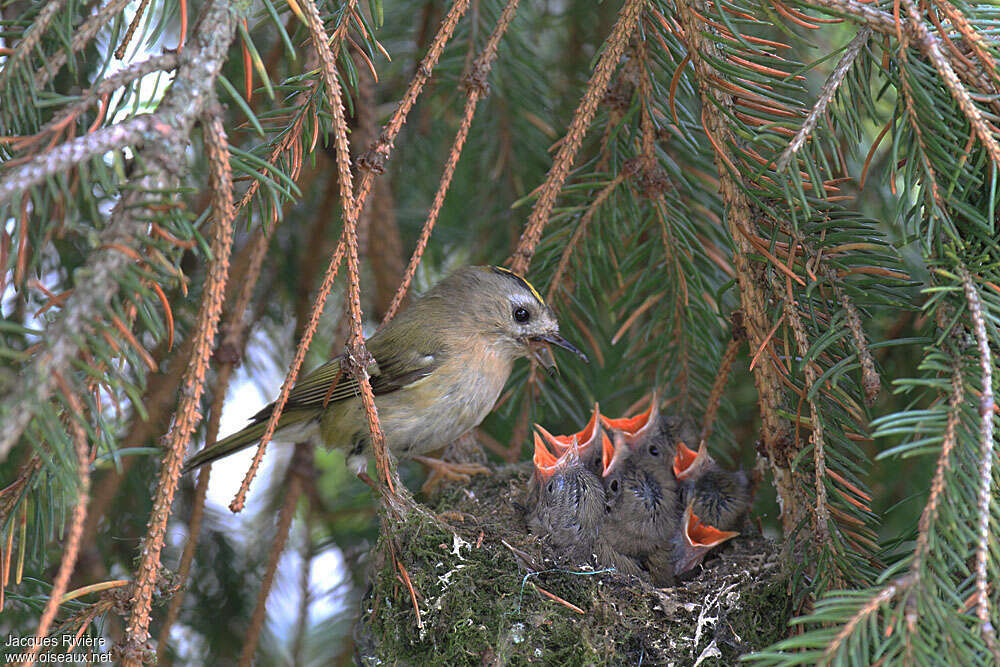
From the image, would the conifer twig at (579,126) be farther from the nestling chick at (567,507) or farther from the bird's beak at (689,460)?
the bird's beak at (689,460)

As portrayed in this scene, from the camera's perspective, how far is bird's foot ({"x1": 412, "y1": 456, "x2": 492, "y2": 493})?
3.66 metres

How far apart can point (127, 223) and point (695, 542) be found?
2675mm

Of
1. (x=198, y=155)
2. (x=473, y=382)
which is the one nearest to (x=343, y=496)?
(x=473, y=382)

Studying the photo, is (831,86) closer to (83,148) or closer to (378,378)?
(83,148)

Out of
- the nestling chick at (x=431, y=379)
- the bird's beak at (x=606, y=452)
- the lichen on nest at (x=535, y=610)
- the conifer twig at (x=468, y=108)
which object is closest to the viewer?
the conifer twig at (x=468, y=108)

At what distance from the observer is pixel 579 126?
2436 millimetres

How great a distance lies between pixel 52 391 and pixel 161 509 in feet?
1.13

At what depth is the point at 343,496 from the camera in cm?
393

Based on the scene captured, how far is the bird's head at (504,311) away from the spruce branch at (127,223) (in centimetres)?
176

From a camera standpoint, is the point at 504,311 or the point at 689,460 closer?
the point at 504,311

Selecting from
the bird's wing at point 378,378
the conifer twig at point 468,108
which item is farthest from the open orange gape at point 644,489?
the conifer twig at point 468,108

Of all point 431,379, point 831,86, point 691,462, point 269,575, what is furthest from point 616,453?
point 831,86

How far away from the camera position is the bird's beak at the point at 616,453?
11.5 ft

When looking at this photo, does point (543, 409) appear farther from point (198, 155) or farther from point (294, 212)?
point (198, 155)
